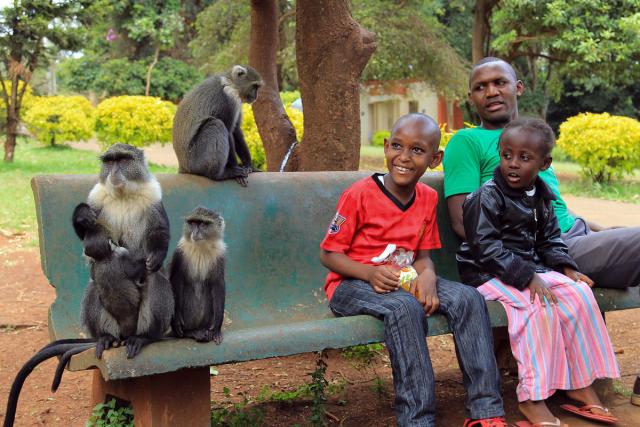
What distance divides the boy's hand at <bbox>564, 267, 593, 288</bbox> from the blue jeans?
22.9 inches

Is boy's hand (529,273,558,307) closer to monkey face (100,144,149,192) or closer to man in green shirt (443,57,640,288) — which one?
man in green shirt (443,57,640,288)

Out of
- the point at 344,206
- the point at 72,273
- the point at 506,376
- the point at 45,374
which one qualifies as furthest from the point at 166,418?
the point at 506,376

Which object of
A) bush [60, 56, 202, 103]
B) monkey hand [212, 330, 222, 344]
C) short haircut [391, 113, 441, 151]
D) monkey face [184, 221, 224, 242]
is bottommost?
monkey hand [212, 330, 222, 344]

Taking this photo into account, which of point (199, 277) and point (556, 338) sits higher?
point (199, 277)

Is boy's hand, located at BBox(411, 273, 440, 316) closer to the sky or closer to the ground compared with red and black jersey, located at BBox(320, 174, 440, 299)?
closer to the ground

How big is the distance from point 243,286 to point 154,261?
1.04m

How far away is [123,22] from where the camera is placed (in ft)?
95.5

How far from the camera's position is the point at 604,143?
13.5 metres

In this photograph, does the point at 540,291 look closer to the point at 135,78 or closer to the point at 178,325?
the point at 178,325

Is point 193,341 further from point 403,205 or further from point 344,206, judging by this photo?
point 403,205

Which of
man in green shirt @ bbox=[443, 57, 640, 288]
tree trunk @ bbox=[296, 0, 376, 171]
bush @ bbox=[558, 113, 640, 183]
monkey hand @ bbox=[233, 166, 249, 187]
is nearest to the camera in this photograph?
man in green shirt @ bbox=[443, 57, 640, 288]

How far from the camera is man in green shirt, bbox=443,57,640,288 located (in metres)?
3.73

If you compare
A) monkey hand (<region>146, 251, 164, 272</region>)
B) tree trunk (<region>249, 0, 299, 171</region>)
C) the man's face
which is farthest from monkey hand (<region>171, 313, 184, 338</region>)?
tree trunk (<region>249, 0, 299, 171</region>)

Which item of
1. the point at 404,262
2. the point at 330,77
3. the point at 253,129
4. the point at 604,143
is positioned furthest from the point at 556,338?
the point at 604,143
